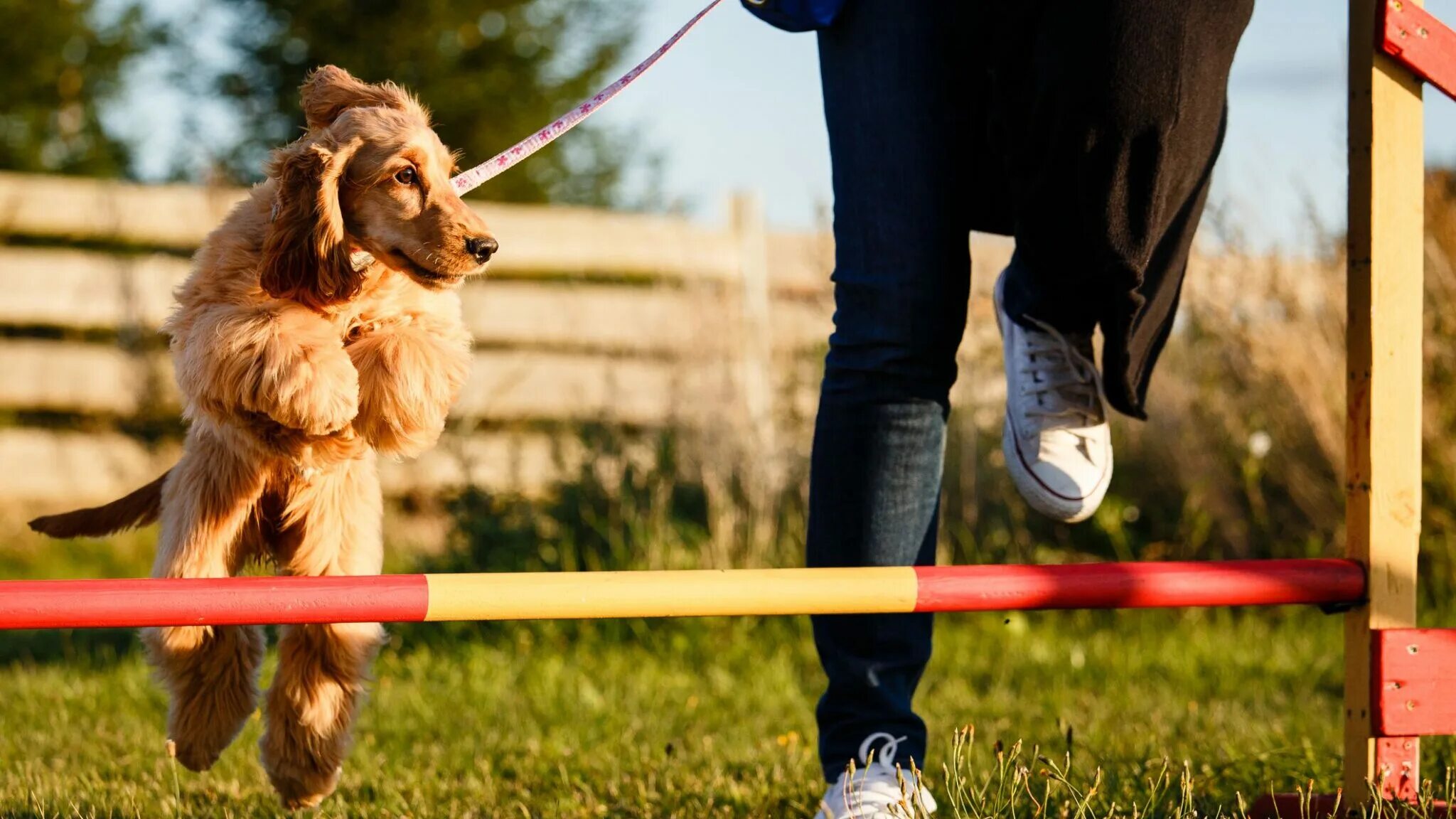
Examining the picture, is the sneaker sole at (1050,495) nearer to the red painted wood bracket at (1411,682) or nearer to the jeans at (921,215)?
the jeans at (921,215)

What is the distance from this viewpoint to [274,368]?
6.49 ft

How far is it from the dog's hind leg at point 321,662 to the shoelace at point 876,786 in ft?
2.81

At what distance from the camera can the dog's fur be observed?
2.05 metres

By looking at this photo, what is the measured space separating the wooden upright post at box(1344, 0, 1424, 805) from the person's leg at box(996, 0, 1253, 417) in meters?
0.27

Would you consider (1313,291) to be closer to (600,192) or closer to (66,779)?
(66,779)

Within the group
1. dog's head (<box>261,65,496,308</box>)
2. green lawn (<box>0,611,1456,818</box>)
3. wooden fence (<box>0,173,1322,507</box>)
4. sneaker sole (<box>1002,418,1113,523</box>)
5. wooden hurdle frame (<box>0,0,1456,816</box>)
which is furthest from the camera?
wooden fence (<box>0,173,1322,507</box>)

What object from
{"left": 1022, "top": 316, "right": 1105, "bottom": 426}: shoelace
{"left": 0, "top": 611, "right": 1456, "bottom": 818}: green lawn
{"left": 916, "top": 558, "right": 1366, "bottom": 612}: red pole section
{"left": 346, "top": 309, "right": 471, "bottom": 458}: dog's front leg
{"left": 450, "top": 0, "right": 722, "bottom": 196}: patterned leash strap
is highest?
{"left": 450, "top": 0, "right": 722, "bottom": 196}: patterned leash strap

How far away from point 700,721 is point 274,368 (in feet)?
7.47

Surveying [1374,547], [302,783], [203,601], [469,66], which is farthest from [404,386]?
[469,66]

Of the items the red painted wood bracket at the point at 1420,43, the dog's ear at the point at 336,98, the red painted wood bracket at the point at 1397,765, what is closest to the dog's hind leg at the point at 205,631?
the dog's ear at the point at 336,98

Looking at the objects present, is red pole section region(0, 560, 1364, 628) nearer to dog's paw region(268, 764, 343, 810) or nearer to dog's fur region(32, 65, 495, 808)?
dog's fur region(32, 65, 495, 808)

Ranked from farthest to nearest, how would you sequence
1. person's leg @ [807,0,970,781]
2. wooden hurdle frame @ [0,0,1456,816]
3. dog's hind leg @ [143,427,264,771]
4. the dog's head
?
person's leg @ [807,0,970,781] < dog's hind leg @ [143,427,264,771] < wooden hurdle frame @ [0,0,1456,816] < the dog's head

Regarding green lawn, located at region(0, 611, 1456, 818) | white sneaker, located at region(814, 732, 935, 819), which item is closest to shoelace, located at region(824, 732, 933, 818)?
white sneaker, located at region(814, 732, 935, 819)

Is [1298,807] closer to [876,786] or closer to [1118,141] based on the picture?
[876,786]
